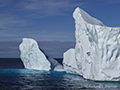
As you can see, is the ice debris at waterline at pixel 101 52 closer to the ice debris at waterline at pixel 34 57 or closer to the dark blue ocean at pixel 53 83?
the dark blue ocean at pixel 53 83

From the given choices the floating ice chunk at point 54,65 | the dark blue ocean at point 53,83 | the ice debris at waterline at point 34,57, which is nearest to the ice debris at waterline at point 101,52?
the dark blue ocean at point 53,83

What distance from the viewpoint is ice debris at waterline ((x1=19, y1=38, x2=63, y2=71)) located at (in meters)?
35.8

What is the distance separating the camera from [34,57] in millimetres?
36656

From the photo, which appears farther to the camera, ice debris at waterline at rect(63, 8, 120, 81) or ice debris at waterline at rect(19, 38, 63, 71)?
ice debris at waterline at rect(19, 38, 63, 71)

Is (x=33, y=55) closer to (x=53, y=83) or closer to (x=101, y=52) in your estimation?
(x=53, y=83)

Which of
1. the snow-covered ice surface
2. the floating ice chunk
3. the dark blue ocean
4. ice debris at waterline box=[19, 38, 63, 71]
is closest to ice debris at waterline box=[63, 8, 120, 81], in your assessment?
the dark blue ocean

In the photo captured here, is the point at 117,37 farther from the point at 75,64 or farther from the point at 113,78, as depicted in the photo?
the point at 75,64

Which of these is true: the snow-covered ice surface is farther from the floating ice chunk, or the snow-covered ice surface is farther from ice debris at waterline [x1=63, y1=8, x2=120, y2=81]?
ice debris at waterline [x1=63, y1=8, x2=120, y2=81]

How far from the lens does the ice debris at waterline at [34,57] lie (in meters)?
35.8

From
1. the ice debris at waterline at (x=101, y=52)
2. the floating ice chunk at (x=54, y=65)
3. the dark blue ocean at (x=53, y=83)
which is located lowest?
the floating ice chunk at (x=54, y=65)

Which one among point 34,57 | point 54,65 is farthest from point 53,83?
point 54,65

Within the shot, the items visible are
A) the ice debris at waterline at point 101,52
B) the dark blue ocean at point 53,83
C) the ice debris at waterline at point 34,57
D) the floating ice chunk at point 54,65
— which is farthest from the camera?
the floating ice chunk at point 54,65

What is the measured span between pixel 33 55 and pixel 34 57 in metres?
0.38

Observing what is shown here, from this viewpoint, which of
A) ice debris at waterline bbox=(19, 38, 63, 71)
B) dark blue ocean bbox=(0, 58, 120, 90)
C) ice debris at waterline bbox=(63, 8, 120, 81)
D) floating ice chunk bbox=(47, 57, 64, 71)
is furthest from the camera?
floating ice chunk bbox=(47, 57, 64, 71)
